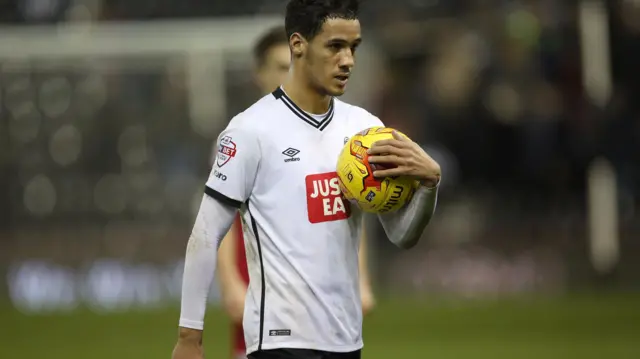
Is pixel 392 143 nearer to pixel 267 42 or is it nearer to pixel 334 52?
pixel 334 52

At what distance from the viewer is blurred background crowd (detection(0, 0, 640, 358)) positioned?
576 inches

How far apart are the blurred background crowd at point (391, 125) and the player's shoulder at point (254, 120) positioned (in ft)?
31.7

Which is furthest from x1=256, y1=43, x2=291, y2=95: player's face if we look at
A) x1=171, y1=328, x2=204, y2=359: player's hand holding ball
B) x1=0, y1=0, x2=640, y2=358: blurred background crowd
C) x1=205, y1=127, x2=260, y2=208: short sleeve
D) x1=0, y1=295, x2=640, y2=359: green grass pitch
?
x1=0, y1=0, x2=640, y2=358: blurred background crowd

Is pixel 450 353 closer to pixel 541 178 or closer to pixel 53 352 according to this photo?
pixel 53 352

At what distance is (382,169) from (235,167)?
1.78 ft

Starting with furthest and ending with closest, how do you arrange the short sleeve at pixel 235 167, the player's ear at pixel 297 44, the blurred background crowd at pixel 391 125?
the blurred background crowd at pixel 391 125 → the player's ear at pixel 297 44 → the short sleeve at pixel 235 167

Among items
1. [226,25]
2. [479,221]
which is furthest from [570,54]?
[226,25]

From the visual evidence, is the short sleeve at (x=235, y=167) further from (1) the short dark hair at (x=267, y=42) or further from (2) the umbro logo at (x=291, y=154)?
(1) the short dark hair at (x=267, y=42)

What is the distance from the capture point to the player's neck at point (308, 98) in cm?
475

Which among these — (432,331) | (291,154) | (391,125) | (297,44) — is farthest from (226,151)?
(391,125)

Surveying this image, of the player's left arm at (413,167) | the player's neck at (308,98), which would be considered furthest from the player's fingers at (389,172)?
the player's neck at (308,98)

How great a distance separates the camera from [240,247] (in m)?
6.38

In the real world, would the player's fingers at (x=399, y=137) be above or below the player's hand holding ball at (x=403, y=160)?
above

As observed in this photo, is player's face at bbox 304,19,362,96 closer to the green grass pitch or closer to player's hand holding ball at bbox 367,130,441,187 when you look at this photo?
player's hand holding ball at bbox 367,130,441,187
